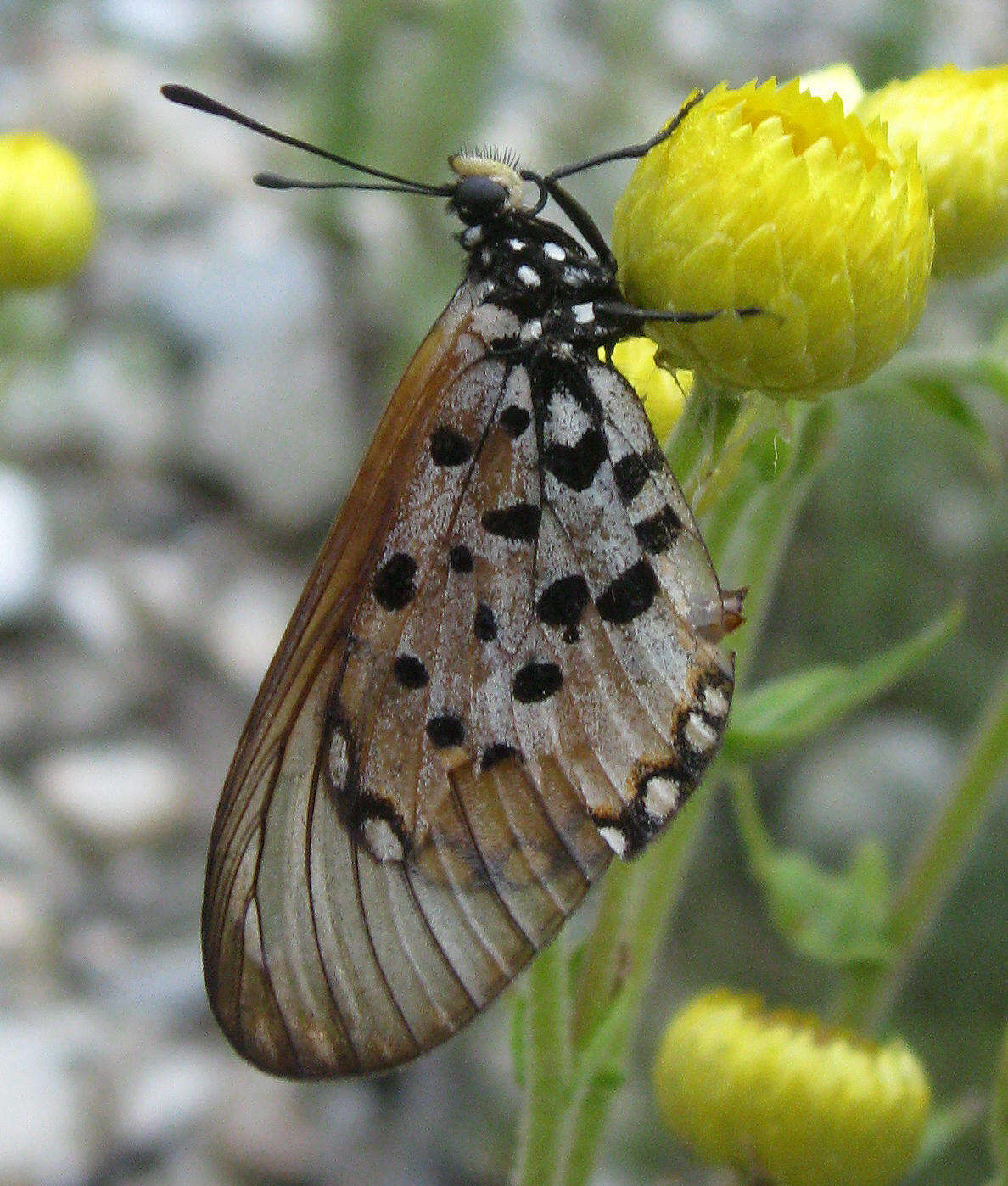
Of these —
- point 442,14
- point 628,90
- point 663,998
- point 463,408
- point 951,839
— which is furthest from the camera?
point 628,90

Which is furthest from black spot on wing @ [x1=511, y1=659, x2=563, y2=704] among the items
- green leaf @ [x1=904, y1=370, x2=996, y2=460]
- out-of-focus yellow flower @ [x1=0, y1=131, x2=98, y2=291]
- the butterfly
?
out-of-focus yellow flower @ [x1=0, y1=131, x2=98, y2=291]

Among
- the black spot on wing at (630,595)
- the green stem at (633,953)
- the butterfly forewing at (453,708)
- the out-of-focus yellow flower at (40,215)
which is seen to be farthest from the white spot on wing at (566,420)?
the out-of-focus yellow flower at (40,215)

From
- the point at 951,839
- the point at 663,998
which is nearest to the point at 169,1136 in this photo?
the point at 663,998

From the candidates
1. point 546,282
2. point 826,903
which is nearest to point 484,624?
point 546,282

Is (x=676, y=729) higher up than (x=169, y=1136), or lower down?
lower down

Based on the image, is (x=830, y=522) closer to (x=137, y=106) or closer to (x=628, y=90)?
(x=628, y=90)

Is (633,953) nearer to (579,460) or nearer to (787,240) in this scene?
(579,460)
